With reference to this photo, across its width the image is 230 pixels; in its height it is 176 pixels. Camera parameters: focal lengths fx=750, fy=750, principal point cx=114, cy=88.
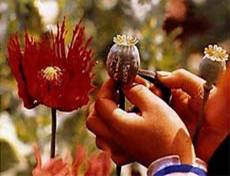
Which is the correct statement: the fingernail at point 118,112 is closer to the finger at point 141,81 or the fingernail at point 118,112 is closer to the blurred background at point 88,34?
the finger at point 141,81

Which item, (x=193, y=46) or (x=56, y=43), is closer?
(x=56, y=43)

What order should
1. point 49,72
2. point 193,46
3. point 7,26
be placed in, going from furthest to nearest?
point 193,46, point 7,26, point 49,72

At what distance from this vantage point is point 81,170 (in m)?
0.70

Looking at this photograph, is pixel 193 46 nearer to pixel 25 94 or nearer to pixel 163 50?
pixel 163 50

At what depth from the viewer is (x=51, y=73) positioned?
2.06ft

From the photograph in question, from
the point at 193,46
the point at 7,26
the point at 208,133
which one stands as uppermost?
the point at 208,133

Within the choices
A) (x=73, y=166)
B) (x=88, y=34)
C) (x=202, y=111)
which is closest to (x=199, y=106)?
(x=202, y=111)

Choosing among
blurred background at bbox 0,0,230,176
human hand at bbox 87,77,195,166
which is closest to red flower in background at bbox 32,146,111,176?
human hand at bbox 87,77,195,166

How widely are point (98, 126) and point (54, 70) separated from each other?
0.06m

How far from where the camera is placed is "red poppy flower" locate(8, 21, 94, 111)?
629mm

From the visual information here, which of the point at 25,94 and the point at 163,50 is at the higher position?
the point at 25,94

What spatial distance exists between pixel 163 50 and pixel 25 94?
581 mm

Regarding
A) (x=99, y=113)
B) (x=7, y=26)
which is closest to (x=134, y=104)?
(x=99, y=113)

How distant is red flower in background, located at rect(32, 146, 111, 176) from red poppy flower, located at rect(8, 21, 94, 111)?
0.14 feet
